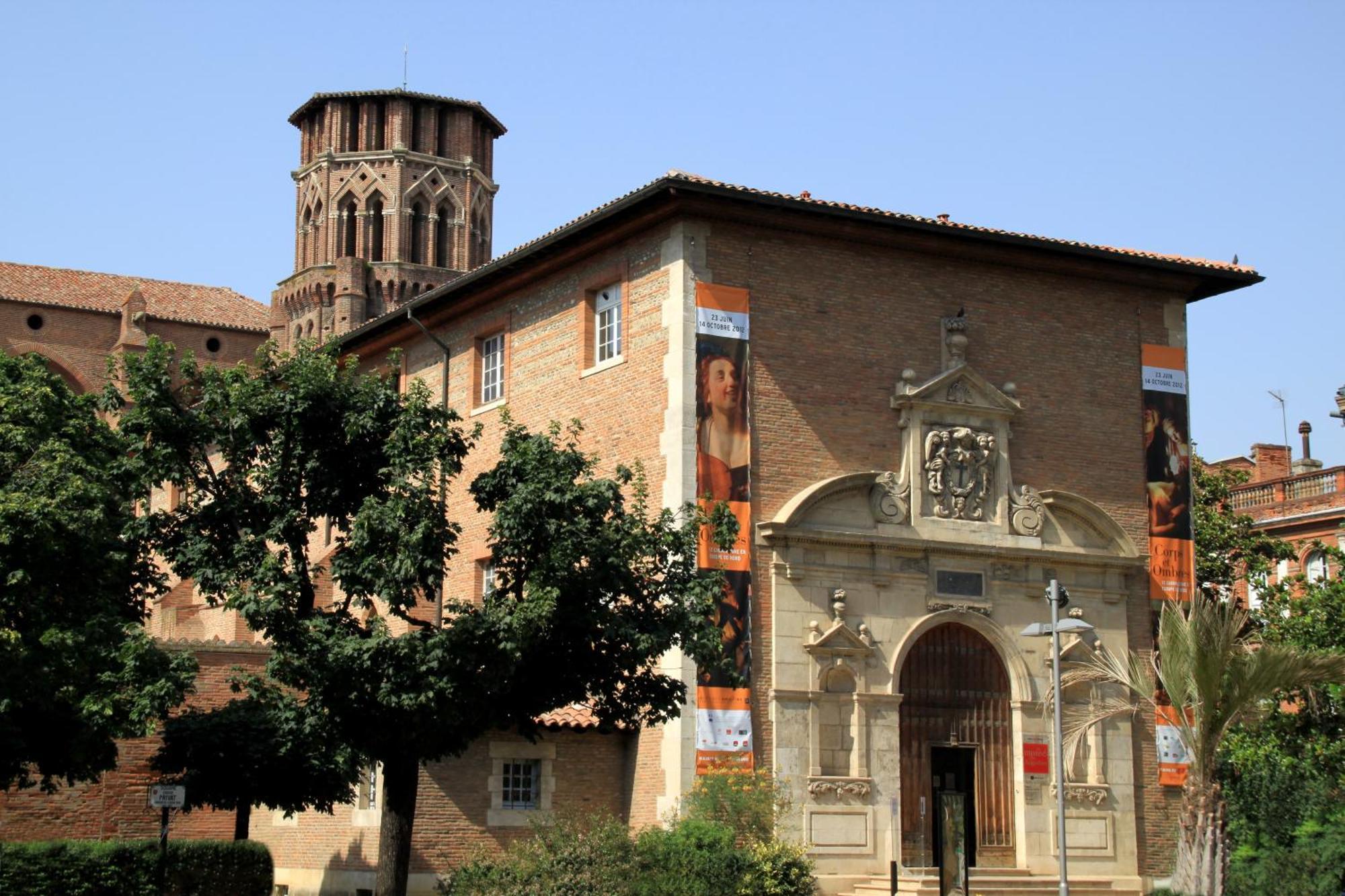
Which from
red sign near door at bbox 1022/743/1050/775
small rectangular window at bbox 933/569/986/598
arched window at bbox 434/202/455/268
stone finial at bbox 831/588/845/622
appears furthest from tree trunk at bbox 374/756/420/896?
arched window at bbox 434/202/455/268

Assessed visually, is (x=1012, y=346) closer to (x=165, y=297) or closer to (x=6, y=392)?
(x=6, y=392)

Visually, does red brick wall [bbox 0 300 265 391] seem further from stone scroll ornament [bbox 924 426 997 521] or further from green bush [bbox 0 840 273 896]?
stone scroll ornament [bbox 924 426 997 521]

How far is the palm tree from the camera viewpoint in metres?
23.2

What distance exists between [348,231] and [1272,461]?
133 ft

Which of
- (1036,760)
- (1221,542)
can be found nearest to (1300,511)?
(1221,542)

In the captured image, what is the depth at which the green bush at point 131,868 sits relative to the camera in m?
22.8

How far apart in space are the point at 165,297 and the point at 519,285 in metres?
44.2

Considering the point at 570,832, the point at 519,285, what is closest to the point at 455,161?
the point at 519,285

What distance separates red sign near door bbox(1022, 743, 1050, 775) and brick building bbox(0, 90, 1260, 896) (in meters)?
0.07

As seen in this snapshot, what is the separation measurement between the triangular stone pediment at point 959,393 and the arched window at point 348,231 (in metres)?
53.5

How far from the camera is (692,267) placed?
87.6ft

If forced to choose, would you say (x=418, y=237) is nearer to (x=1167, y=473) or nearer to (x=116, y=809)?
(x=1167, y=473)

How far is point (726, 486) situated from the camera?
2606 centimetres

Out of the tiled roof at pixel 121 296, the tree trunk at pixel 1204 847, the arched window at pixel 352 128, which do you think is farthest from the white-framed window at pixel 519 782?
the arched window at pixel 352 128
